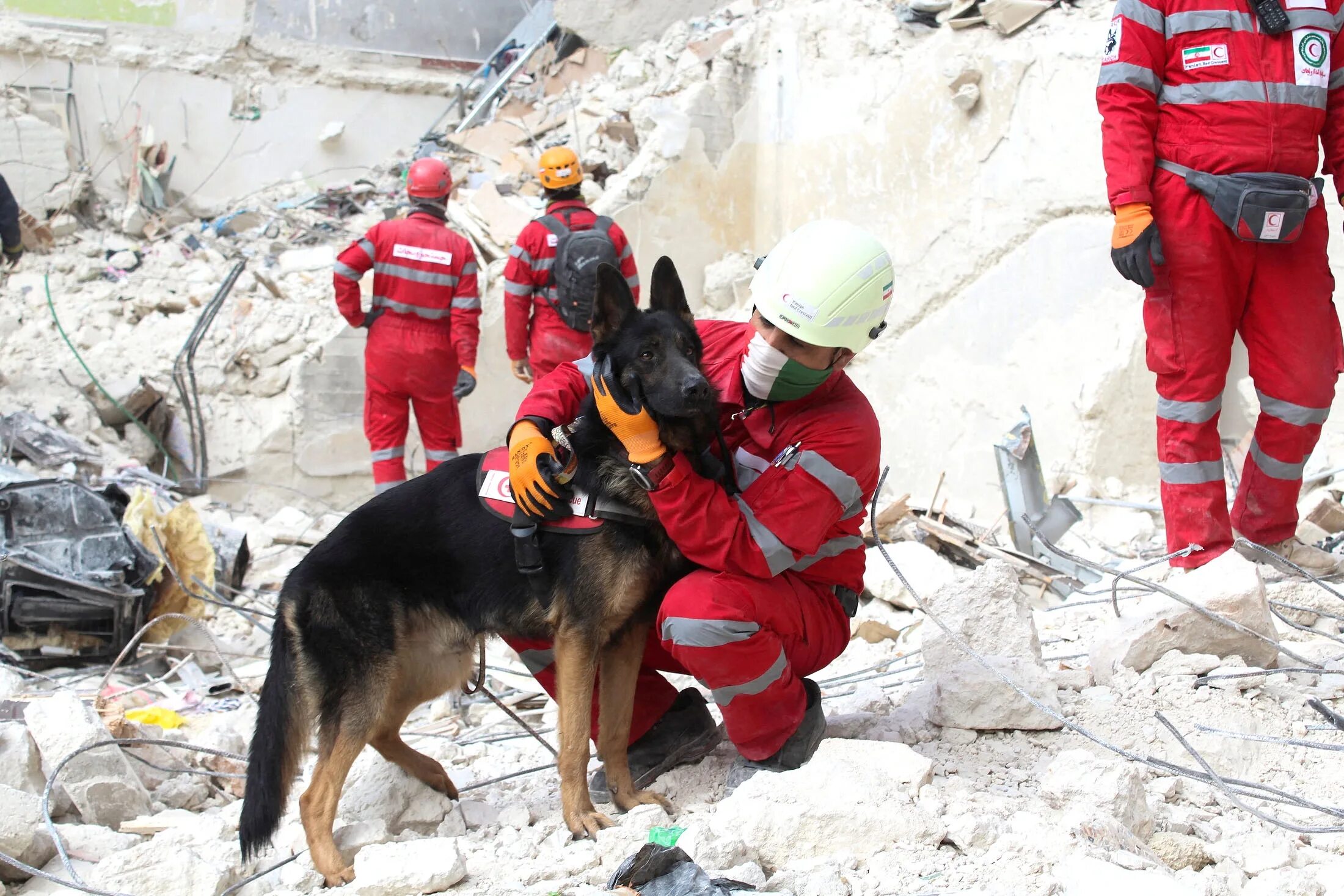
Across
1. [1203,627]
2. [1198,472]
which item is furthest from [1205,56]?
[1203,627]

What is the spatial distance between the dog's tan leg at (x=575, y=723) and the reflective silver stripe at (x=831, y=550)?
602 millimetres

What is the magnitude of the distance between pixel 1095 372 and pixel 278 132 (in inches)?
353

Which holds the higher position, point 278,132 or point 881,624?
point 278,132

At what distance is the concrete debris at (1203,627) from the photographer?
3.18 meters

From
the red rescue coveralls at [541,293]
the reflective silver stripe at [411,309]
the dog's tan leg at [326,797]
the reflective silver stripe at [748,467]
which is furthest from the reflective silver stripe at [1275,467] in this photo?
the reflective silver stripe at [411,309]

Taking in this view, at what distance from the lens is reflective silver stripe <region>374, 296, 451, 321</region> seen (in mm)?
6262

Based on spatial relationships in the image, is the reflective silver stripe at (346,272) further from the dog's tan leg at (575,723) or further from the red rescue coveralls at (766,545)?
the dog's tan leg at (575,723)

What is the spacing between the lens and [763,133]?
27.9 feet

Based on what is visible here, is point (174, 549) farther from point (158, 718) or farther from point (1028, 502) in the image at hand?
point (1028, 502)

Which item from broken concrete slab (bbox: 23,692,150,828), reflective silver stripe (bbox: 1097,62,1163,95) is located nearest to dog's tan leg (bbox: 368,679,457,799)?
broken concrete slab (bbox: 23,692,150,828)

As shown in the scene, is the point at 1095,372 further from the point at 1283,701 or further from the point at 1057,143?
the point at 1283,701

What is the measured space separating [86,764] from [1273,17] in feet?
14.5

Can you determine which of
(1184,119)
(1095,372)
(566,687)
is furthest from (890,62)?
(566,687)

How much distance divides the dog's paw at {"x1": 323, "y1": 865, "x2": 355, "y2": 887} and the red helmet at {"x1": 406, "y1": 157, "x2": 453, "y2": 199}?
4.46 m
